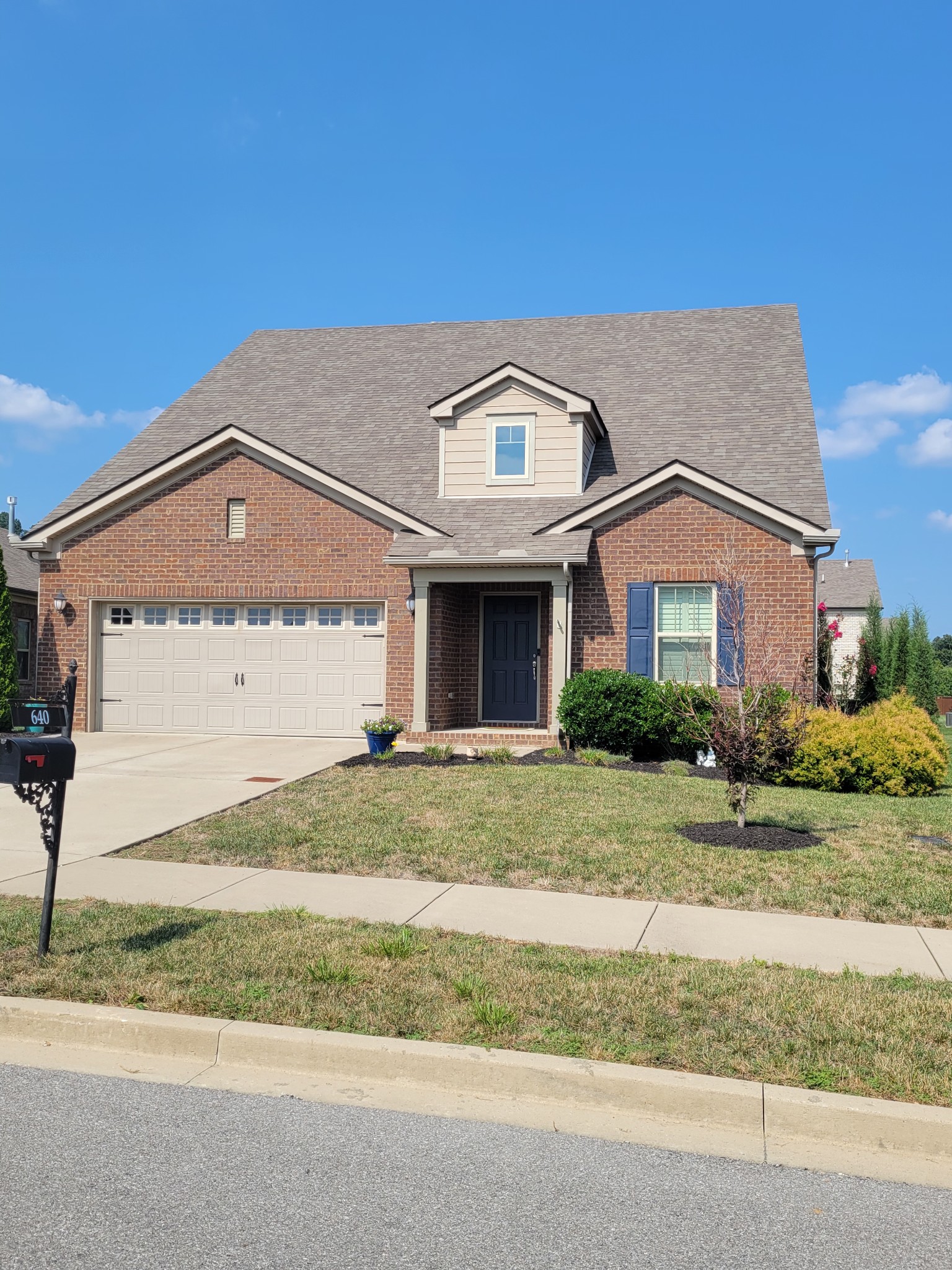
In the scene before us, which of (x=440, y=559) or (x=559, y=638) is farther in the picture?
(x=559, y=638)

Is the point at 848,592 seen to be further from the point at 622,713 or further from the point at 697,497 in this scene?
the point at 622,713

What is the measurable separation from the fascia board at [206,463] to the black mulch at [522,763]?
444 cm

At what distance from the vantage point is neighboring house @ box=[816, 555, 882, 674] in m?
46.3

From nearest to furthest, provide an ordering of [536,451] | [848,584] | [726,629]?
[726,629], [536,451], [848,584]

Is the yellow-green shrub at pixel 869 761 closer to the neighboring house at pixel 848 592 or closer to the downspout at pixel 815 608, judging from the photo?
the downspout at pixel 815 608

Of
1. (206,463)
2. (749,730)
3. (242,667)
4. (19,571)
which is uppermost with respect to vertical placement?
(206,463)

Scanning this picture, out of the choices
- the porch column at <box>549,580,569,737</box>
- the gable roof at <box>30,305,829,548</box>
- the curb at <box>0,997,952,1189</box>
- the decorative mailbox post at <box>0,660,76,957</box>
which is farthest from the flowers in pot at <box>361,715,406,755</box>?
the curb at <box>0,997,952,1189</box>

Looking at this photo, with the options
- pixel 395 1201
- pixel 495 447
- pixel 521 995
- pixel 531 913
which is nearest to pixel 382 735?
pixel 495 447

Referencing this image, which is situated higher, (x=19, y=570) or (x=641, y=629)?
(x=19, y=570)

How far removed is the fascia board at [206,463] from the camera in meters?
17.2

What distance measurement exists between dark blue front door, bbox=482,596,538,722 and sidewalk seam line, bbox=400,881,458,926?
10197mm

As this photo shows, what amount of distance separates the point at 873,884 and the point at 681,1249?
5156mm

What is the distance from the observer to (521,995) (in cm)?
521

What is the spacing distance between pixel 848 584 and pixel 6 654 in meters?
41.4
